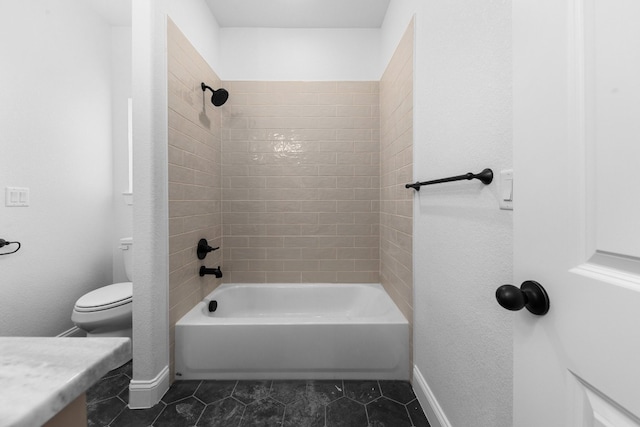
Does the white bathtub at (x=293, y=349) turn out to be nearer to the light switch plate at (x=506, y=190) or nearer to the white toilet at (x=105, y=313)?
the white toilet at (x=105, y=313)

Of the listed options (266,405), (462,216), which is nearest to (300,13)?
(462,216)

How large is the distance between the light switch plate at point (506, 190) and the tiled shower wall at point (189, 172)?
1584 mm

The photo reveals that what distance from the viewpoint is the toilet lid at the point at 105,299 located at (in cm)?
169

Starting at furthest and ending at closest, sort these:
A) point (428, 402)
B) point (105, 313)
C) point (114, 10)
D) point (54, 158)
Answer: point (114, 10) → point (54, 158) → point (105, 313) → point (428, 402)

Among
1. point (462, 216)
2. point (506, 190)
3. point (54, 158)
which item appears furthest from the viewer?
point (54, 158)

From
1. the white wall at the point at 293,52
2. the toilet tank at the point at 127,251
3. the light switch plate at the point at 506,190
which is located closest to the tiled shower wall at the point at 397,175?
the white wall at the point at 293,52

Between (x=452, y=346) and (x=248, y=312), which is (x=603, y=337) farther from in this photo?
(x=248, y=312)

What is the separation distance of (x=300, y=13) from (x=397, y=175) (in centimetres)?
150

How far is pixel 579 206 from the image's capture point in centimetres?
40

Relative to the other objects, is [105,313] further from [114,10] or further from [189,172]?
[114,10]

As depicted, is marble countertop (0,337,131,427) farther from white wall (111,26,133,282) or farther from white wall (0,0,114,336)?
white wall (111,26,133,282)

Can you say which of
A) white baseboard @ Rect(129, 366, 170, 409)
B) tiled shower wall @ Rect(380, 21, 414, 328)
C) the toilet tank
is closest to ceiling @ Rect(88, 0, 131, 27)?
the toilet tank

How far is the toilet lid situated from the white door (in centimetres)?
214

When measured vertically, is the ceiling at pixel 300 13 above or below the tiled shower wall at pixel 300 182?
above
